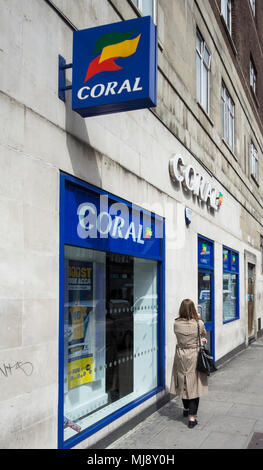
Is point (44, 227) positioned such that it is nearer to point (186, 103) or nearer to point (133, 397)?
point (133, 397)

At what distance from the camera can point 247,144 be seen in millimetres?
17891

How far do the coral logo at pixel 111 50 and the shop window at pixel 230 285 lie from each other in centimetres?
921

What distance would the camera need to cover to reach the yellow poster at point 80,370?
18.0ft

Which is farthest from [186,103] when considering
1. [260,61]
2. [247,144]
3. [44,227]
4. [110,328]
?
[260,61]

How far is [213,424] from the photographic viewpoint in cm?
677

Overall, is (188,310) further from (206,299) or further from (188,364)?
(206,299)

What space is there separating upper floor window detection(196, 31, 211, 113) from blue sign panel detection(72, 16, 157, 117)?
21.0 ft

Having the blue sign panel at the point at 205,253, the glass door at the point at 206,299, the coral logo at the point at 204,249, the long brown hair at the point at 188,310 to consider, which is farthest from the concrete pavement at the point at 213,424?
the coral logo at the point at 204,249

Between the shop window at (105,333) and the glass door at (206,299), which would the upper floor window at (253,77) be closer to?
the glass door at (206,299)

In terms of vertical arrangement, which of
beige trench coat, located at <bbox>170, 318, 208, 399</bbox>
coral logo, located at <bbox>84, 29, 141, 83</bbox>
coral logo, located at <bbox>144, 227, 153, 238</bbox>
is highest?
coral logo, located at <bbox>84, 29, 141, 83</bbox>

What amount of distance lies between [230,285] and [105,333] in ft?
28.4

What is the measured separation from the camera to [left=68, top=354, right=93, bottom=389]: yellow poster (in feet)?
18.0

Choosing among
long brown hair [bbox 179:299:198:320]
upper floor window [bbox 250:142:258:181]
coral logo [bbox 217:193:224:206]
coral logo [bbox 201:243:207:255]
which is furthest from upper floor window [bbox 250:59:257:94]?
long brown hair [bbox 179:299:198:320]

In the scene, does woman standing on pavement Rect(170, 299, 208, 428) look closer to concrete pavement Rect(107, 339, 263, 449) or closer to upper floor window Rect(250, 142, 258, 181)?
concrete pavement Rect(107, 339, 263, 449)
